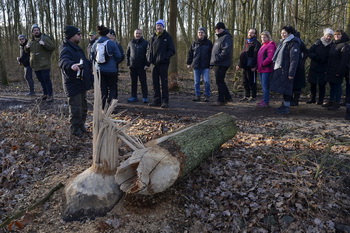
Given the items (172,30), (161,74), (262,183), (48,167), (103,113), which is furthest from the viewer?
(172,30)

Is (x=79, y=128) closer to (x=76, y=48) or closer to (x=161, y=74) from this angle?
(x=76, y=48)

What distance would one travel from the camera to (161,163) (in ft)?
10.5

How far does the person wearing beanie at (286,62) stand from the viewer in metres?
6.33

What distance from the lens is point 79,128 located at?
550 cm

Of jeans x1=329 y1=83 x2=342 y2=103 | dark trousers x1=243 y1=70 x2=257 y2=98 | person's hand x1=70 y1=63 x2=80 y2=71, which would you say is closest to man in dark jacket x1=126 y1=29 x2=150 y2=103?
dark trousers x1=243 y1=70 x2=257 y2=98

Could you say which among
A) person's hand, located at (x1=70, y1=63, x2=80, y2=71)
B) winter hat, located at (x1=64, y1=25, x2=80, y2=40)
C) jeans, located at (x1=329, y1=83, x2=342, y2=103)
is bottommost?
jeans, located at (x1=329, y1=83, x2=342, y2=103)

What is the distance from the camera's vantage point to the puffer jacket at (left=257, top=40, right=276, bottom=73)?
279 inches

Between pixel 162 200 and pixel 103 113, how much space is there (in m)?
1.27

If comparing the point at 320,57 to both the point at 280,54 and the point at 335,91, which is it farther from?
the point at 280,54

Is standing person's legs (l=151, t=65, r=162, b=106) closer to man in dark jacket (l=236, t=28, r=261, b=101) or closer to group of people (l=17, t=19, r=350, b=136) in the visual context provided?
group of people (l=17, t=19, r=350, b=136)

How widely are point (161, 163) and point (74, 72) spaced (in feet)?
9.13

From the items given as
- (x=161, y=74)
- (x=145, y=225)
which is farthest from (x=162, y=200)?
(x=161, y=74)

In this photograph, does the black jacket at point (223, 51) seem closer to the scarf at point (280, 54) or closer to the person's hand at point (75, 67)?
the scarf at point (280, 54)

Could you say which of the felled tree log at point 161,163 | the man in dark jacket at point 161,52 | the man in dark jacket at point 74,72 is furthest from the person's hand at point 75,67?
the man in dark jacket at point 161,52
